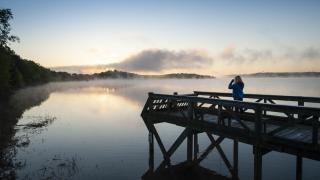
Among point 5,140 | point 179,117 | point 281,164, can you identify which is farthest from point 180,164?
point 5,140

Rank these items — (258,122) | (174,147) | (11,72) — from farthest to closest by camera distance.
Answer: (11,72), (174,147), (258,122)

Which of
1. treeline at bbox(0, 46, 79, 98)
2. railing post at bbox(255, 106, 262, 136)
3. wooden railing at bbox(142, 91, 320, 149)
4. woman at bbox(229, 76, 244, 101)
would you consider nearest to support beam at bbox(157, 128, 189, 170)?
wooden railing at bbox(142, 91, 320, 149)

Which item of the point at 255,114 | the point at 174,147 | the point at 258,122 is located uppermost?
the point at 255,114

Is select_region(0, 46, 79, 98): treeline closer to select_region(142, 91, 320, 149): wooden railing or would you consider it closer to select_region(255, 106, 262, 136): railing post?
select_region(142, 91, 320, 149): wooden railing

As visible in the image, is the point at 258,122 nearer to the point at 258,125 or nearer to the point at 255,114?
the point at 258,125

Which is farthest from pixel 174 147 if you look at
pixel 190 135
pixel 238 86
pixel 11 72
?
pixel 11 72

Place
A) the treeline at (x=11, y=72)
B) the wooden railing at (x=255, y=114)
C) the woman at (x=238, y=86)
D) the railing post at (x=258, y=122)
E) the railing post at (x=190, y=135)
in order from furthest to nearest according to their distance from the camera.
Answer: the treeline at (x=11, y=72), the woman at (x=238, y=86), the railing post at (x=190, y=135), the railing post at (x=258, y=122), the wooden railing at (x=255, y=114)

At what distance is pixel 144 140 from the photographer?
23.8 m

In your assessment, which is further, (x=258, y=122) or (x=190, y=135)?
(x=190, y=135)

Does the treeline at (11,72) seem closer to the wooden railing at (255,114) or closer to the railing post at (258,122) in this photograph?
the wooden railing at (255,114)

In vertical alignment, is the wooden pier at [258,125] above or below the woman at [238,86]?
below

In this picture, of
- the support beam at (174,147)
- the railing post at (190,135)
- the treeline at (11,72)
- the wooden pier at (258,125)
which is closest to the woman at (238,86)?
the wooden pier at (258,125)

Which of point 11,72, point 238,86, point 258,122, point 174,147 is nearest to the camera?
point 258,122

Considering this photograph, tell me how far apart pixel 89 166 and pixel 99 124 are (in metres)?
15.6
